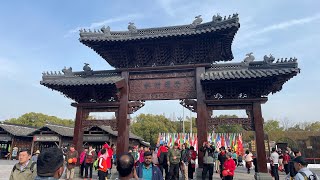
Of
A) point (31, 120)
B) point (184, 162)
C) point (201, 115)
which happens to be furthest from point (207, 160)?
point (31, 120)

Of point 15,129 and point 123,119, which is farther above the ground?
point 15,129

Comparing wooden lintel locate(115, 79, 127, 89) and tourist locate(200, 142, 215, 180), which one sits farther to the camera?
wooden lintel locate(115, 79, 127, 89)

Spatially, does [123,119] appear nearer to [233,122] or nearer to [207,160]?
[207,160]

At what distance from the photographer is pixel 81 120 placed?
12266 millimetres

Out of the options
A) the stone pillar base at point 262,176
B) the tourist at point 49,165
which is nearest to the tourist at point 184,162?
the stone pillar base at point 262,176

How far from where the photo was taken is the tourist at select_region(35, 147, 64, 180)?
270cm

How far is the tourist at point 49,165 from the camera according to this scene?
8.85ft

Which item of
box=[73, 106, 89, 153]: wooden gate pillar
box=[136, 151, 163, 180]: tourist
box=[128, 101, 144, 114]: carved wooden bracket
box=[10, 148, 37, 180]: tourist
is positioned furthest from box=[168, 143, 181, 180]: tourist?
box=[10, 148, 37, 180]: tourist

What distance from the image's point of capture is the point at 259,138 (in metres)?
10.2

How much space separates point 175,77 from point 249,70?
3.35m

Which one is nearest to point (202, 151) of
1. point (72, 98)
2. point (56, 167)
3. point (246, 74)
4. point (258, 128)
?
point (258, 128)

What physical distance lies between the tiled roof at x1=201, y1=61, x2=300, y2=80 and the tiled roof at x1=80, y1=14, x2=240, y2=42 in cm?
186

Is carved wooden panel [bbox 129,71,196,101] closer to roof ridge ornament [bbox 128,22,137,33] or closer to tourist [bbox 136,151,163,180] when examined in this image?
roof ridge ornament [bbox 128,22,137,33]

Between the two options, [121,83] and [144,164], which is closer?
[144,164]
